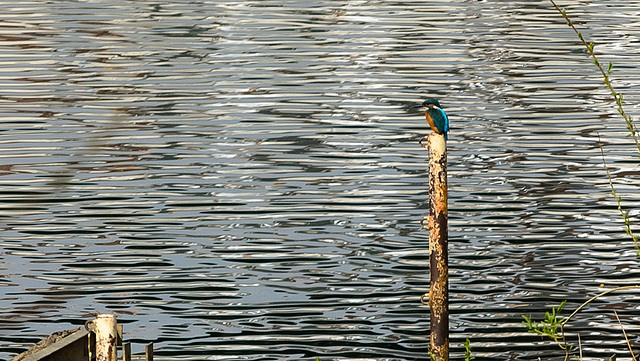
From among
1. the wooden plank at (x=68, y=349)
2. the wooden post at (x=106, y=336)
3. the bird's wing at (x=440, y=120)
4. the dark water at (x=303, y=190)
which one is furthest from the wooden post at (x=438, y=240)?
the wooden plank at (x=68, y=349)

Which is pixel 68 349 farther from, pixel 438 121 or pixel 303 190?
pixel 303 190

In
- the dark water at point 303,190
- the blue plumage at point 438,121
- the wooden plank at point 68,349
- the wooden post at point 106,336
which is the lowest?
the dark water at point 303,190

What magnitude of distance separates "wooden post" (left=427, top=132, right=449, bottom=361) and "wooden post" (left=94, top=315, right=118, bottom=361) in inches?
114

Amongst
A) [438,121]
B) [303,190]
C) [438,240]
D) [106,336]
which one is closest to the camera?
[106,336]

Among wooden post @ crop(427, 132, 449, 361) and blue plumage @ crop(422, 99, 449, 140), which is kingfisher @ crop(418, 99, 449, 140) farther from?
wooden post @ crop(427, 132, 449, 361)

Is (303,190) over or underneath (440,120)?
underneath

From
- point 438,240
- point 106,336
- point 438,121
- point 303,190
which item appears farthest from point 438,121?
point 303,190

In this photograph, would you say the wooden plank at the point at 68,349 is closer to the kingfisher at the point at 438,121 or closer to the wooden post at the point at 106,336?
the wooden post at the point at 106,336

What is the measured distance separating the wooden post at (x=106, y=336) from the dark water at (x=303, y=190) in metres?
3.22

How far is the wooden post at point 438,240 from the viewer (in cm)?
Answer: 995

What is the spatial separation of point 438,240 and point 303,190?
29.5ft

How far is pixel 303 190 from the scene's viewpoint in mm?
19078

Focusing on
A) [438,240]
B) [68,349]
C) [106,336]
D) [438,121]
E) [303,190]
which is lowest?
[303,190]

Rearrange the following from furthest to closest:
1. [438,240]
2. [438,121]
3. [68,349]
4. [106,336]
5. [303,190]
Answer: [303,190] < [438,121] < [438,240] < [68,349] < [106,336]
